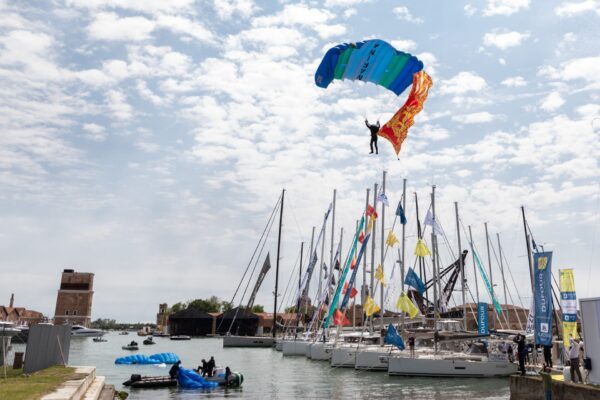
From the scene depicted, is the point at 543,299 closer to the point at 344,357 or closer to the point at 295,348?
the point at 344,357

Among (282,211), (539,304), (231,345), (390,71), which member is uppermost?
(282,211)

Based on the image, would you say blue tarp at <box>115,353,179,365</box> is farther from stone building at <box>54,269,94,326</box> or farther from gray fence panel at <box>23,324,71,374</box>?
stone building at <box>54,269,94,326</box>

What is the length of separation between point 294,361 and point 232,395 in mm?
24104

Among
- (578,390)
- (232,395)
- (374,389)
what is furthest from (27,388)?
(374,389)

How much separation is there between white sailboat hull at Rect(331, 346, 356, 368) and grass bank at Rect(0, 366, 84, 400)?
2353 cm

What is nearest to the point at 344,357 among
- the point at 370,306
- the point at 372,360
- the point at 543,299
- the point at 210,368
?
the point at 372,360

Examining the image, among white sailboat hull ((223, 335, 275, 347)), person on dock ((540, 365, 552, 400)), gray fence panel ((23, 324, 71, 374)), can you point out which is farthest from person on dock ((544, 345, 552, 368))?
white sailboat hull ((223, 335, 275, 347))

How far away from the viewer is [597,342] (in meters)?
16.1

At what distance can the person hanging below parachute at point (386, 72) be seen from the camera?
21.5 meters

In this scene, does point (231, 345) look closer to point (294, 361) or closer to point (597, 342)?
point (294, 361)

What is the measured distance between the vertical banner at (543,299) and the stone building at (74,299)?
482 feet

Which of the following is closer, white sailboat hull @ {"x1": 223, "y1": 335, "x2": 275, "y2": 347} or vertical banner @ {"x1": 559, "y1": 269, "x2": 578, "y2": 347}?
vertical banner @ {"x1": 559, "y1": 269, "x2": 578, "y2": 347}

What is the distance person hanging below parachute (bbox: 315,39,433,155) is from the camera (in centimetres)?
2150

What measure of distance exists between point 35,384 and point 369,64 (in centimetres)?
1718
